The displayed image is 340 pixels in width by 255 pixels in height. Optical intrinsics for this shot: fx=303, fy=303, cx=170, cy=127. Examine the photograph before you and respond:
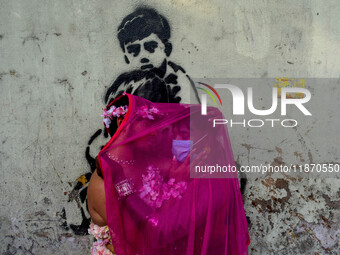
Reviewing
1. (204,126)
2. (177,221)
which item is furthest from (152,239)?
(204,126)

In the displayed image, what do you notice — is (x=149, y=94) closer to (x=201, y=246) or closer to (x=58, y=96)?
(x=58, y=96)

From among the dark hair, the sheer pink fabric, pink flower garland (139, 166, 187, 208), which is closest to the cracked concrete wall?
the dark hair

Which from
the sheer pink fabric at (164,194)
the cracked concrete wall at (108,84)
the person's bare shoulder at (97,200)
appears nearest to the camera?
the sheer pink fabric at (164,194)

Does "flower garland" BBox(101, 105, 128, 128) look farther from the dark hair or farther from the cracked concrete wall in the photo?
the dark hair

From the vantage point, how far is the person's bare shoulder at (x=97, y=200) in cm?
161

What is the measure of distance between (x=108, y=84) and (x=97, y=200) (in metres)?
1.02

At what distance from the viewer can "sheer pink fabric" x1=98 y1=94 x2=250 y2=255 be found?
1.50 metres

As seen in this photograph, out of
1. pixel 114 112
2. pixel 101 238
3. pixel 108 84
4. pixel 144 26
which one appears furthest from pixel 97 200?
pixel 144 26

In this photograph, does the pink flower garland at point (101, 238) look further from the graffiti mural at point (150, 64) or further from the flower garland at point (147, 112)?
the graffiti mural at point (150, 64)

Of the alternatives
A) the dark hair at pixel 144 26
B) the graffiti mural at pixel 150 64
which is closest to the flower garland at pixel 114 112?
the graffiti mural at pixel 150 64

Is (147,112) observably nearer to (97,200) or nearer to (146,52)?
(97,200)

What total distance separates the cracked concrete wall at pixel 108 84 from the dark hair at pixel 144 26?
47 millimetres

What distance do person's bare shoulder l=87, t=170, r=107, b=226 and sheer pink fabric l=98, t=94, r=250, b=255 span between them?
125mm

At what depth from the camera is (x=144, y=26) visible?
2289 mm
